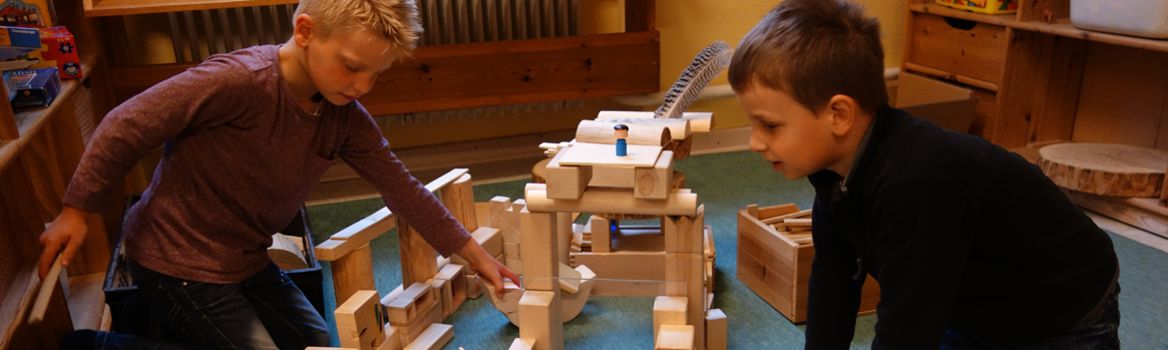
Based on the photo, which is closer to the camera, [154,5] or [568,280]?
[568,280]

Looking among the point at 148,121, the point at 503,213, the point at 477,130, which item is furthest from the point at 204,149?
the point at 477,130

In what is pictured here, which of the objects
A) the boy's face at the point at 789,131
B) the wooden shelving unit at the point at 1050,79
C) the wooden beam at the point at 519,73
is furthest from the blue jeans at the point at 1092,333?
the wooden beam at the point at 519,73

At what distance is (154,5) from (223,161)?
1.00 meters

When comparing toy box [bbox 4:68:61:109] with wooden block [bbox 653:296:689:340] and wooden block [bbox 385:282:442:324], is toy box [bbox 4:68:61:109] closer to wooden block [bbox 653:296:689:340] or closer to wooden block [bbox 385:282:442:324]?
wooden block [bbox 385:282:442:324]

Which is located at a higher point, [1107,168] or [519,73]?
[519,73]

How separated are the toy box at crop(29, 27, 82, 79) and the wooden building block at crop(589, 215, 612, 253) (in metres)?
1.13

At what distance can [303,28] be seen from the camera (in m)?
1.28

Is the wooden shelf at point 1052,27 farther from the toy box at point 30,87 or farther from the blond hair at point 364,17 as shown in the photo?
the toy box at point 30,87

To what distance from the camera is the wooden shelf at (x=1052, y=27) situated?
2295mm

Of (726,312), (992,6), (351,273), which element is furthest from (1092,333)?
(992,6)

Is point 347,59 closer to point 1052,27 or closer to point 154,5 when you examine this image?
point 154,5

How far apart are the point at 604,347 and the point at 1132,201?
1.57 metres

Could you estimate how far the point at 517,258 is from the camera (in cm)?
200

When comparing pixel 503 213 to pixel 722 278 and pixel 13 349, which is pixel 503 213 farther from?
pixel 13 349
